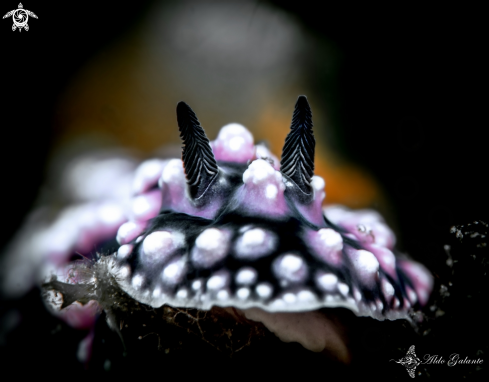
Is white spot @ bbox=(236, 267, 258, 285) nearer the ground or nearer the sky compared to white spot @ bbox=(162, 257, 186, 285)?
nearer the sky

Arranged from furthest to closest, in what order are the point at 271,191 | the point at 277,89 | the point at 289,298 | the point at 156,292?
the point at 277,89 < the point at 271,191 < the point at 156,292 < the point at 289,298

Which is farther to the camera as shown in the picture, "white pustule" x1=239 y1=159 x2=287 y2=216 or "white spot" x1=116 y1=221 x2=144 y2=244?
"white spot" x1=116 y1=221 x2=144 y2=244

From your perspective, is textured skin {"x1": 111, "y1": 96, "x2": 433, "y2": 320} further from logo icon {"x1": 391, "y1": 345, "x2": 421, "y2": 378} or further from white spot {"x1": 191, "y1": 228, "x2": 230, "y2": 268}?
logo icon {"x1": 391, "y1": 345, "x2": 421, "y2": 378}

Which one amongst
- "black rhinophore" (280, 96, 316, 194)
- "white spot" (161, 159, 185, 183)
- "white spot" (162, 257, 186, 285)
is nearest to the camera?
"white spot" (162, 257, 186, 285)

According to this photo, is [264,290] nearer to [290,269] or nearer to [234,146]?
[290,269]

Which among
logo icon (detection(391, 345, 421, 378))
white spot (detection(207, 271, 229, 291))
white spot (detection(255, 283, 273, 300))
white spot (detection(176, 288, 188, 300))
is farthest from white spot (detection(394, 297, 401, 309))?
white spot (detection(176, 288, 188, 300))

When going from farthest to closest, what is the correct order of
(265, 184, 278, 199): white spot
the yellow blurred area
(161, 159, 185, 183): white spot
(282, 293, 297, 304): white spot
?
the yellow blurred area < (161, 159, 185, 183): white spot < (265, 184, 278, 199): white spot < (282, 293, 297, 304): white spot

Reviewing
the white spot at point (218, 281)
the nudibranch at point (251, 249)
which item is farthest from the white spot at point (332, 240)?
the white spot at point (218, 281)

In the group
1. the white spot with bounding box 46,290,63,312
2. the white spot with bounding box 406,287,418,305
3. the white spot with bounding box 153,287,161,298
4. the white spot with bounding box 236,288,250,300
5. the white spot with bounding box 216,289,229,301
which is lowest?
the white spot with bounding box 46,290,63,312

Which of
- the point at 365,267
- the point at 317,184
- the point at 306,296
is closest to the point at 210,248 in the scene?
the point at 306,296
